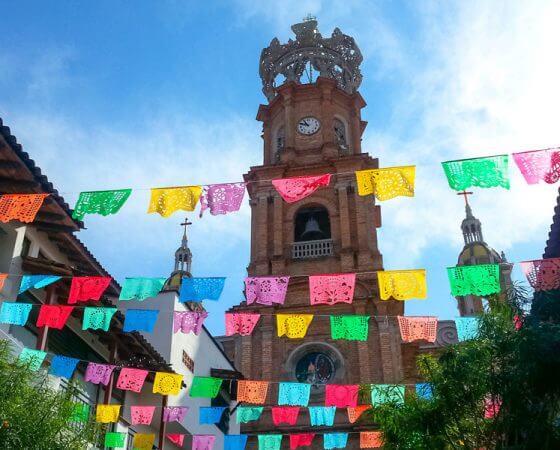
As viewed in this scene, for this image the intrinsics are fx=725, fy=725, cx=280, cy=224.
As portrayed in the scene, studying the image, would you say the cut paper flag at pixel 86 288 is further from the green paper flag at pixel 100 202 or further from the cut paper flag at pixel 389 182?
the cut paper flag at pixel 389 182

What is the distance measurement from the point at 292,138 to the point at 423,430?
27225 millimetres

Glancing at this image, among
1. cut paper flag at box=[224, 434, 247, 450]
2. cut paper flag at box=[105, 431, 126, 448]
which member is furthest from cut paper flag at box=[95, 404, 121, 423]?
cut paper flag at box=[224, 434, 247, 450]

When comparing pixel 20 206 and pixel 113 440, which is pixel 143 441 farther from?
pixel 20 206

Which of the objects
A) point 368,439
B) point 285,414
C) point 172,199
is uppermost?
point 172,199

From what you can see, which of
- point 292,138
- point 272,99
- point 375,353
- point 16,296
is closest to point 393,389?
point 16,296

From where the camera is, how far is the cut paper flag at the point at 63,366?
1542cm

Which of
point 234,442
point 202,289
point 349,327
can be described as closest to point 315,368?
point 234,442

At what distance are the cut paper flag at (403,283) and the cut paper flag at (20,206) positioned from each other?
320 inches

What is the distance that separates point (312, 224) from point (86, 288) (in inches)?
744

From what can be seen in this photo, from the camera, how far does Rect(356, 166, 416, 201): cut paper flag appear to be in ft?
52.1

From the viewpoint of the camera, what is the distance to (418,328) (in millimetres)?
19969

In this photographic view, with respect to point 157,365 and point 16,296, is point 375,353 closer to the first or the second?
point 157,365

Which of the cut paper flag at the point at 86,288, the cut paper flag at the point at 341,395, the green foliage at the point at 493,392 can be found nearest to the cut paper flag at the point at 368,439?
the cut paper flag at the point at 341,395

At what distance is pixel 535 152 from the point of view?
Result: 14.6m
